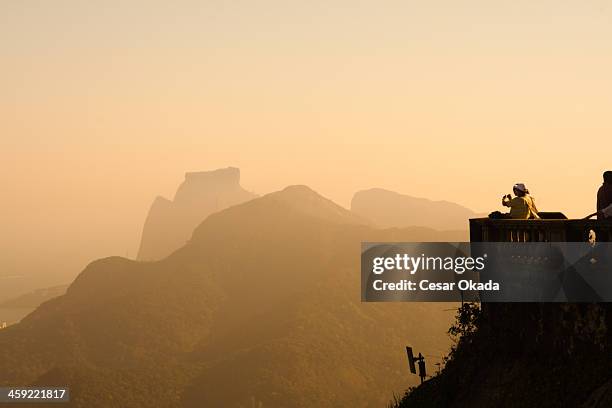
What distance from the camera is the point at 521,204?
65.5ft

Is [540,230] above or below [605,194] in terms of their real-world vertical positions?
below

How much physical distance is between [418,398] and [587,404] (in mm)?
11017

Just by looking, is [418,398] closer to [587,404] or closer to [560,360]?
[560,360]

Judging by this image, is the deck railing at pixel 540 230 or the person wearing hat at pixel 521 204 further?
the person wearing hat at pixel 521 204

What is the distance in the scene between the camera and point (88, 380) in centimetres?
17362

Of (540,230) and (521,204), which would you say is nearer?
(540,230)

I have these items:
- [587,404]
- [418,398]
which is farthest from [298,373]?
[587,404]

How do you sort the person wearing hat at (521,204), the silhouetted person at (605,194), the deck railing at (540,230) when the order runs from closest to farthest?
1. the deck railing at (540,230)
2. the silhouetted person at (605,194)
3. the person wearing hat at (521,204)

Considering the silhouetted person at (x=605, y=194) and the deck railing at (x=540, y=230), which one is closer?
the deck railing at (x=540, y=230)

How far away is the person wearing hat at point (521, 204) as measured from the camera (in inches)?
785

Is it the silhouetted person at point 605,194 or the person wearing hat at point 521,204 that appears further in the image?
the person wearing hat at point 521,204

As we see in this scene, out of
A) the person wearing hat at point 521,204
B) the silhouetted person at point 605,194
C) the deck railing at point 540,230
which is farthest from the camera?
the person wearing hat at point 521,204

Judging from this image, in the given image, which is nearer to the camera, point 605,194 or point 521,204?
point 605,194

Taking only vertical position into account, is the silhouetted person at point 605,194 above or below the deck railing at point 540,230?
above
